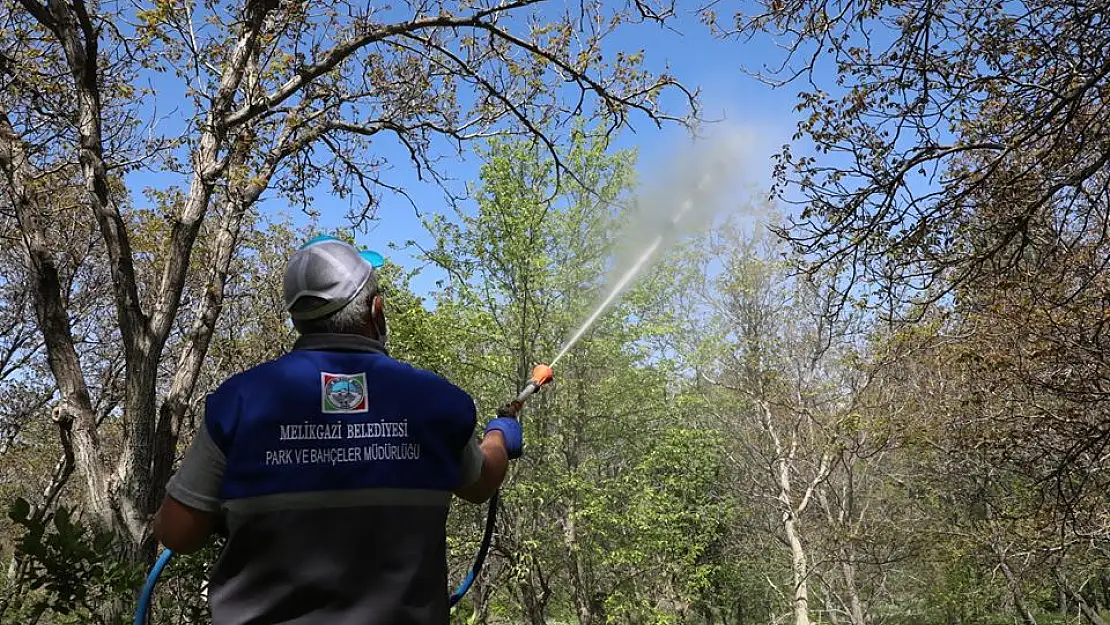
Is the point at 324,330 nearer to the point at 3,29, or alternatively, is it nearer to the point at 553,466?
the point at 3,29

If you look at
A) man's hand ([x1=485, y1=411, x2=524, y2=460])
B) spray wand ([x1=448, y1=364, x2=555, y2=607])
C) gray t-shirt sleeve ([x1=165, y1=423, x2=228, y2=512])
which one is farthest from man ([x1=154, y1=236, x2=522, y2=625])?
spray wand ([x1=448, y1=364, x2=555, y2=607])

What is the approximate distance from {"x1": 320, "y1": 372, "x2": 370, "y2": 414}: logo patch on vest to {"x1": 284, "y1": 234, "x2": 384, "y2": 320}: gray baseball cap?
7.5 inches

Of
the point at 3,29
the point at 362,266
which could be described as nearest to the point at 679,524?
the point at 3,29

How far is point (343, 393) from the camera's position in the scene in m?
1.47

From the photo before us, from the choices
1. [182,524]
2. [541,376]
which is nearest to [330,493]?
[182,524]

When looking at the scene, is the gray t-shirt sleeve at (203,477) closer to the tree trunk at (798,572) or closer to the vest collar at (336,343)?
the vest collar at (336,343)

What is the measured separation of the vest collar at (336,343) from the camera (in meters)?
1.55

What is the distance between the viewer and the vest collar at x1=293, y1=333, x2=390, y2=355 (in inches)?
60.9

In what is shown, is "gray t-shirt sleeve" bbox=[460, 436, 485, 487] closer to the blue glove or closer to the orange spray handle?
the blue glove

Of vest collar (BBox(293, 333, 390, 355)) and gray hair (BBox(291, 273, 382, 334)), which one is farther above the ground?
gray hair (BBox(291, 273, 382, 334))

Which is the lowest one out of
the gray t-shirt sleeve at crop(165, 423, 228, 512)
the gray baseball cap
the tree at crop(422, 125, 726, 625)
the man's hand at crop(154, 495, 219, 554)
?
the man's hand at crop(154, 495, 219, 554)

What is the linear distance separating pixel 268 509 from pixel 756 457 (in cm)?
2006

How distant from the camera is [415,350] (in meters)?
15.2

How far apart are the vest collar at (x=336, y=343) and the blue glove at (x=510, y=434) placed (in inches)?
20.1
